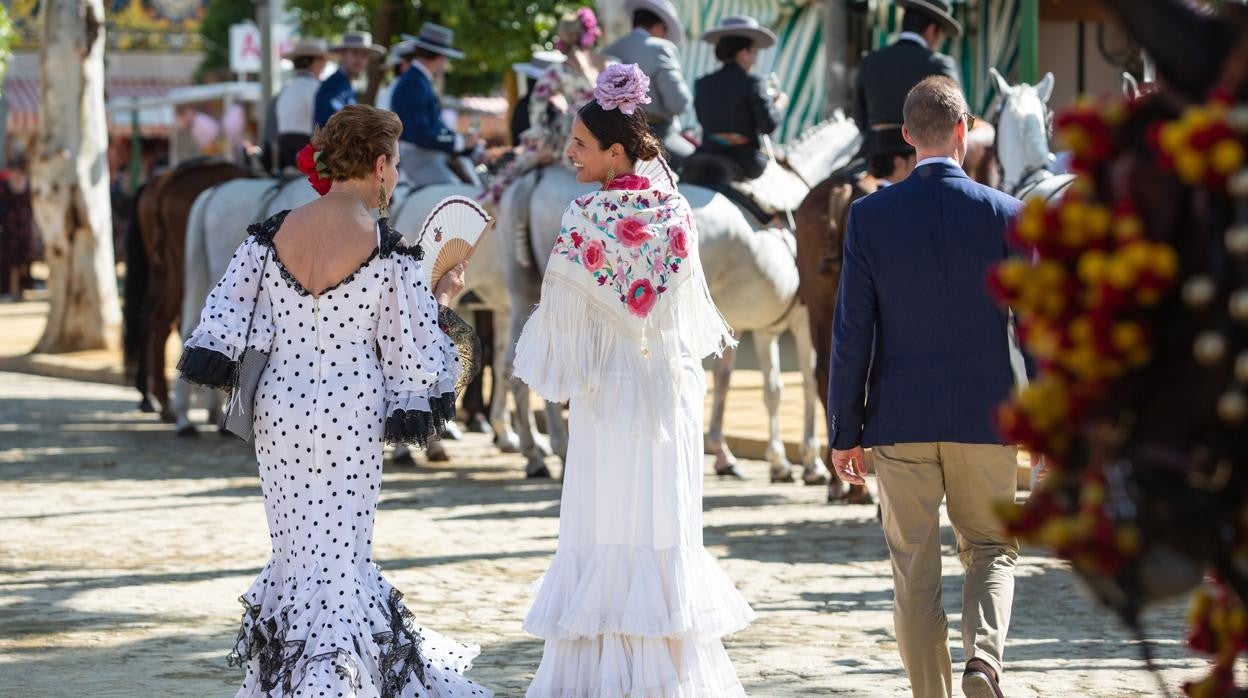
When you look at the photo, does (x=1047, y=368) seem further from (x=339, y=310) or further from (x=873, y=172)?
(x=873, y=172)

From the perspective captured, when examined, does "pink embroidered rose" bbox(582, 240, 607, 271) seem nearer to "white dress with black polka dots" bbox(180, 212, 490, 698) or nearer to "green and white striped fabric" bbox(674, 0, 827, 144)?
"white dress with black polka dots" bbox(180, 212, 490, 698)

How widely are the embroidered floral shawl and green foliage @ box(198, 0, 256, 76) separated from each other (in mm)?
48023

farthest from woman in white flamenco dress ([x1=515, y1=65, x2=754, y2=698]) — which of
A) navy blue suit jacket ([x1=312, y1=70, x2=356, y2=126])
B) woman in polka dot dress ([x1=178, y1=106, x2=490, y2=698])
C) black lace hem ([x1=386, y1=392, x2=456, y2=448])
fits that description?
navy blue suit jacket ([x1=312, y1=70, x2=356, y2=126])

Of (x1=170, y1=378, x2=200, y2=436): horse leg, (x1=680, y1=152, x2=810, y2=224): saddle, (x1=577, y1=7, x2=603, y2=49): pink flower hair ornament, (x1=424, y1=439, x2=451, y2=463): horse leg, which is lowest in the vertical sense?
(x1=424, y1=439, x2=451, y2=463): horse leg

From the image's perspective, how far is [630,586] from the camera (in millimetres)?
5934

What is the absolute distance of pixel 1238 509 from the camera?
9.04ft

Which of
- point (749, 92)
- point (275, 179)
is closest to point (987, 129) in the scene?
point (749, 92)

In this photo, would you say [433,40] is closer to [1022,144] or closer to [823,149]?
[823,149]

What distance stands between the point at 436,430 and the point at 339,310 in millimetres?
484

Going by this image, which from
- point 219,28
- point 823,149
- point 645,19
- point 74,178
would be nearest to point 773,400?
point 823,149

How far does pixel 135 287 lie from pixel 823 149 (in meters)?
5.86

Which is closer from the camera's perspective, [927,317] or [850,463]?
[927,317]

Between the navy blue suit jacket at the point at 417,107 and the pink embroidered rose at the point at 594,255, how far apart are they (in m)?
7.71

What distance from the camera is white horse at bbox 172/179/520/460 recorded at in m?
13.3
